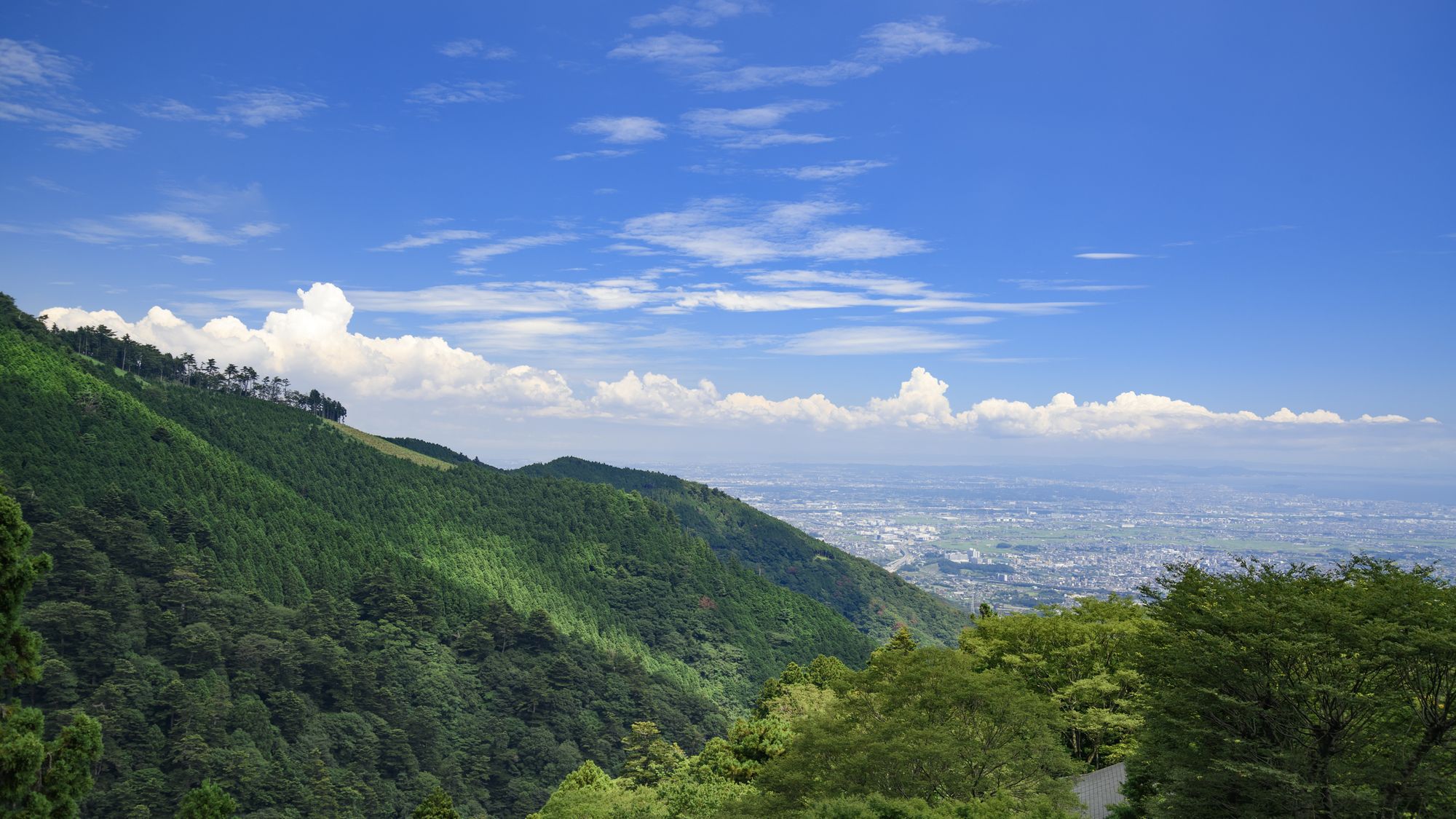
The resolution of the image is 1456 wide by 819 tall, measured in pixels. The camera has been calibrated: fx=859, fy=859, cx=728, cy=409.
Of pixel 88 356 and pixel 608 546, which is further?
pixel 608 546

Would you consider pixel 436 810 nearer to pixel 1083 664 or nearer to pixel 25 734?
pixel 25 734

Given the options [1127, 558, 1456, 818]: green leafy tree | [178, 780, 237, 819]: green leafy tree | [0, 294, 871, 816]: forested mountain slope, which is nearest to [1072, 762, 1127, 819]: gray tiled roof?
[1127, 558, 1456, 818]: green leafy tree

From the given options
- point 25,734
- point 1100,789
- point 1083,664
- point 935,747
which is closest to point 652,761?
point 1083,664

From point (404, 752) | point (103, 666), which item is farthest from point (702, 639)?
point (103, 666)

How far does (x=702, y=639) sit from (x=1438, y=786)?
13206 cm

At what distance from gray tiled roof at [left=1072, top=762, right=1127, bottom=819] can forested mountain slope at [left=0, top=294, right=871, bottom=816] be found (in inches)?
2390

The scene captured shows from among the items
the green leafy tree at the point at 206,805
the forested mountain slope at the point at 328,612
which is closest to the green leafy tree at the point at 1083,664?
the green leafy tree at the point at 206,805

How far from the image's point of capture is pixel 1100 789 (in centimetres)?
3306

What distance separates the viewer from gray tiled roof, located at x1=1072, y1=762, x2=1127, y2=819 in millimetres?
30453

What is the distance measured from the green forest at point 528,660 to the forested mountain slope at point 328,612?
0.40 m

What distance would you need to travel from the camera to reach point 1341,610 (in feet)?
68.3

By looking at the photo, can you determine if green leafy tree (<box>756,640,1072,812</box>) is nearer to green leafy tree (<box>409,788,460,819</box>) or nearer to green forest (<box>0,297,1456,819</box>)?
green forest (<box>0,297,1456,819</box>)

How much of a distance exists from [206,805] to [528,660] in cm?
7631

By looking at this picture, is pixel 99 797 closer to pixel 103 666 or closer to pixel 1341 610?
pixel 103 666
